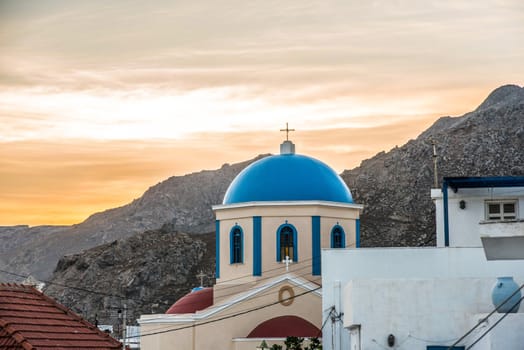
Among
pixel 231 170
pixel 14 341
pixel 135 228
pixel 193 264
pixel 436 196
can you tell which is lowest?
pixel 14 341

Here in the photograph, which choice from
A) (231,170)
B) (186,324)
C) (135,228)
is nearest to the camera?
(186,324)

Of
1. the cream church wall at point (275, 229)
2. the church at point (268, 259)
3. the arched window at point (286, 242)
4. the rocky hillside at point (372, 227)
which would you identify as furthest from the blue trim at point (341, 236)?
the rocky hillside at point (372, 227)

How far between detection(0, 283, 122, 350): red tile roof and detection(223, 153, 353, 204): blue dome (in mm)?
17381

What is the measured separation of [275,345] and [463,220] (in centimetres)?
699

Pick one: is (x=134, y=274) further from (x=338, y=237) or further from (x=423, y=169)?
(x=338, y=237)

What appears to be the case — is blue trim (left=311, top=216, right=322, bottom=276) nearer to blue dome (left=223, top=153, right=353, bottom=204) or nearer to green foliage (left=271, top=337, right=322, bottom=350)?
blue dome (left=223, top=153, right=353, bottom=204)

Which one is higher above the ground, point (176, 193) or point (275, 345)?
point (176, 193)

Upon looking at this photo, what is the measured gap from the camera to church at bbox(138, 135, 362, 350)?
40.5m

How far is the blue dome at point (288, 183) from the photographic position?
41.8 metres

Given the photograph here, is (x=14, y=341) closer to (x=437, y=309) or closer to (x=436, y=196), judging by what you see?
(x=437, y=309)

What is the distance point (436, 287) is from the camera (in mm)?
25516

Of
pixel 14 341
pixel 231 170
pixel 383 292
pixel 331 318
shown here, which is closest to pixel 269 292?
pixel 331 318

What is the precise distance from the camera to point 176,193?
167750 mm

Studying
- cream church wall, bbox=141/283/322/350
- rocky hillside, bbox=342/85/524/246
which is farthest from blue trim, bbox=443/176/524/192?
rocky hillside, bbox=342/85/524/246
